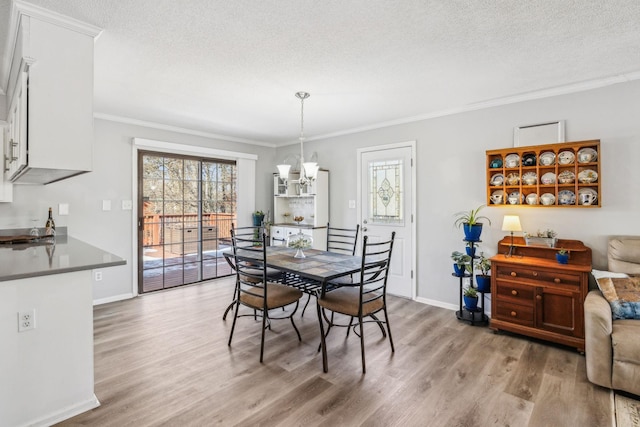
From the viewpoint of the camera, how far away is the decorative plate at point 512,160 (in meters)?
3.27

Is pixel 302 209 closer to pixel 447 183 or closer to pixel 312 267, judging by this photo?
pixel 447 183

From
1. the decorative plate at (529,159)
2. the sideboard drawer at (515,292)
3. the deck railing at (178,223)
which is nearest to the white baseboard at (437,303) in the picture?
the sideboard drawer at (515,292)

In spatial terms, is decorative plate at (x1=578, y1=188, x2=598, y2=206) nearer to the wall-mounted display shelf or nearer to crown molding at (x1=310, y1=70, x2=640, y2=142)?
the wall-mounted display shelf

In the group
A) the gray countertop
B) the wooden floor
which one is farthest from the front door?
the gray countertop

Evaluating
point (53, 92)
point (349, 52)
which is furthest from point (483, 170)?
point (53, 92)

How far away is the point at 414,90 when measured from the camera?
319 cm

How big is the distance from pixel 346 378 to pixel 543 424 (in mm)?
1195

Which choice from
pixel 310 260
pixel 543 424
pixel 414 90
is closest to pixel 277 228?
pixel 310 260

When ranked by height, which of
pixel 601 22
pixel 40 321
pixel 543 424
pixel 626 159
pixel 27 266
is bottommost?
pixel 543 424

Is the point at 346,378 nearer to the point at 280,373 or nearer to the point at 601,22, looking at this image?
the point at 280,373

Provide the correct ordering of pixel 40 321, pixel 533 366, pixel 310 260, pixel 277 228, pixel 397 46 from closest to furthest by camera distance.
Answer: pixel 40 321, pixel 397 46, pixel 533 366, pixel 310 260, pixel 277 228

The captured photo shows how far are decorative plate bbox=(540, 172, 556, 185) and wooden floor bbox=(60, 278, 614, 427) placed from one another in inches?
59.3

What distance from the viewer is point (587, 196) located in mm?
2910

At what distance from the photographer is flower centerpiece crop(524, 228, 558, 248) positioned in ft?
10.0
